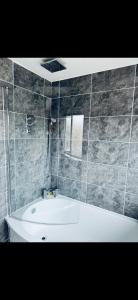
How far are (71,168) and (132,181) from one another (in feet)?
2.56

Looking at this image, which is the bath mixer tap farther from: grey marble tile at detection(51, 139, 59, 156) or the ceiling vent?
the ceiling vent

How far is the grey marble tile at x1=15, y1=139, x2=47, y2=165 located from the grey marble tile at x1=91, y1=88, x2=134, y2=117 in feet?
2.59

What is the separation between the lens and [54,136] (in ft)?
6.92

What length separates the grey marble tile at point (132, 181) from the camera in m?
1.55

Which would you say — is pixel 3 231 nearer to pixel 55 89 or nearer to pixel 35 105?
pixel 35 105

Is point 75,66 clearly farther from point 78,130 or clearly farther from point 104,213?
point 104,213

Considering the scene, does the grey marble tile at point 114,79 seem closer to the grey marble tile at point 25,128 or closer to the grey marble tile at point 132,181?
the grey marble tile at point 25,128

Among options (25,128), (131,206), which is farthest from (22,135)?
(131,206)

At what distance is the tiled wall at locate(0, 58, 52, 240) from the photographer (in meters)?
1.44

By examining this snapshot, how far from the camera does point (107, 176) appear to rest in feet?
5.67

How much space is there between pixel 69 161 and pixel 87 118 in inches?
24.4

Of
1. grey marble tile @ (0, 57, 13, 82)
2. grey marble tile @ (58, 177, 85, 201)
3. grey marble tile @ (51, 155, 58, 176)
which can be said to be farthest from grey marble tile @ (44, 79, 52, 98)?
grey marble tile @ (58, 177, 85, 201)
